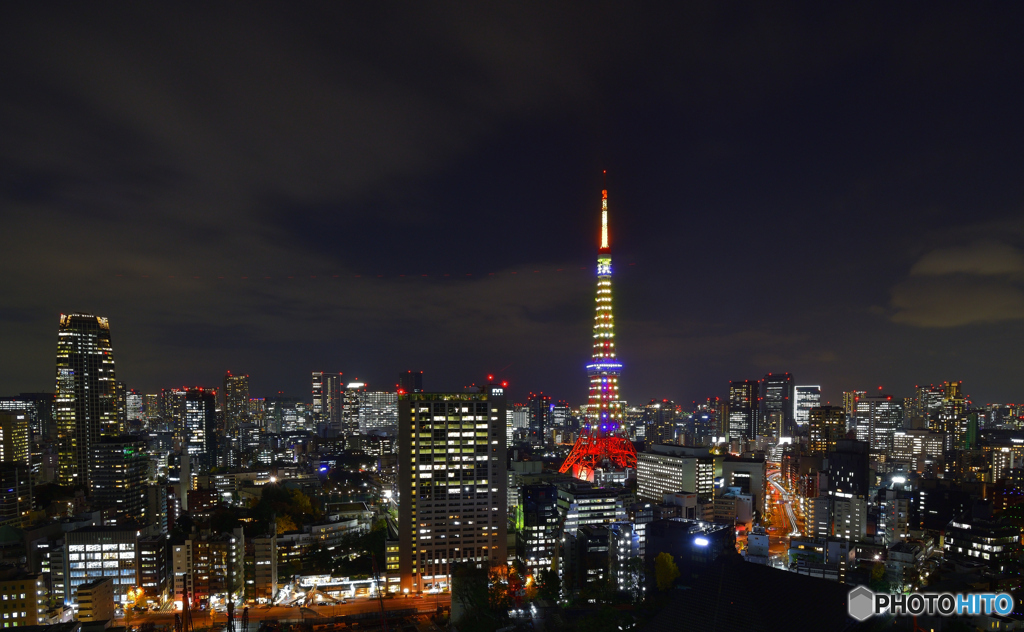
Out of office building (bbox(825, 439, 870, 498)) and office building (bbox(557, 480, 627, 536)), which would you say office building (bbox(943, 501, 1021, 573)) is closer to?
office building (bbox(825, 439, 870, 498))

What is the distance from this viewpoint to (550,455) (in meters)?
42.7

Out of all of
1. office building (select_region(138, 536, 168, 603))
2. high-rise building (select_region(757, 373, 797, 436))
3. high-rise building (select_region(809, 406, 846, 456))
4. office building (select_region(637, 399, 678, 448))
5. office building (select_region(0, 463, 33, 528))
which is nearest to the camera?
office building (select_region(138, 536, 168, 603))

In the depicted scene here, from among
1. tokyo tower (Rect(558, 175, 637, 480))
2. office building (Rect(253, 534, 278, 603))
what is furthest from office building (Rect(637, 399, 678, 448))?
office building (Rect(253, 534, 278, 603))

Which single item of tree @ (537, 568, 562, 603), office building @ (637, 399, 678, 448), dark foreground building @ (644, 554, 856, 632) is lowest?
office building @ (637, 399, 678, 448)

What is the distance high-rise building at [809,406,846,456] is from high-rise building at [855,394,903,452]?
9.46 metres

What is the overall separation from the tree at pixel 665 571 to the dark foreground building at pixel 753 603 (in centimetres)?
555

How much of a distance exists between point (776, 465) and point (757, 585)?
124 ft

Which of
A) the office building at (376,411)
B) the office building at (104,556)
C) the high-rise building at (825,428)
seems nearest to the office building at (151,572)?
the office building at (104,556)

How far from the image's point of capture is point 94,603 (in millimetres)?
14391

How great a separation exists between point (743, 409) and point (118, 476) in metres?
50.8

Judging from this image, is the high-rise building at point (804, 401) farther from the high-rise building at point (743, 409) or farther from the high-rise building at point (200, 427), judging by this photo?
the high-rise building at point (200, 427)

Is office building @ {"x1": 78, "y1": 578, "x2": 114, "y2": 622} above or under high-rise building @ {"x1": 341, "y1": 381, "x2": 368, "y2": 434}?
above

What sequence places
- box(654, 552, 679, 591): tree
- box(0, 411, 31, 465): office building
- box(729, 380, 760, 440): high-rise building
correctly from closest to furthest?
box(654, 552, 679, 591): tree
box(0, 411, 31, 465): office building
box(729, 380, 760, 440): high-rise building

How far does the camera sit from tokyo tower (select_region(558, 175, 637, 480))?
30.6 metres
